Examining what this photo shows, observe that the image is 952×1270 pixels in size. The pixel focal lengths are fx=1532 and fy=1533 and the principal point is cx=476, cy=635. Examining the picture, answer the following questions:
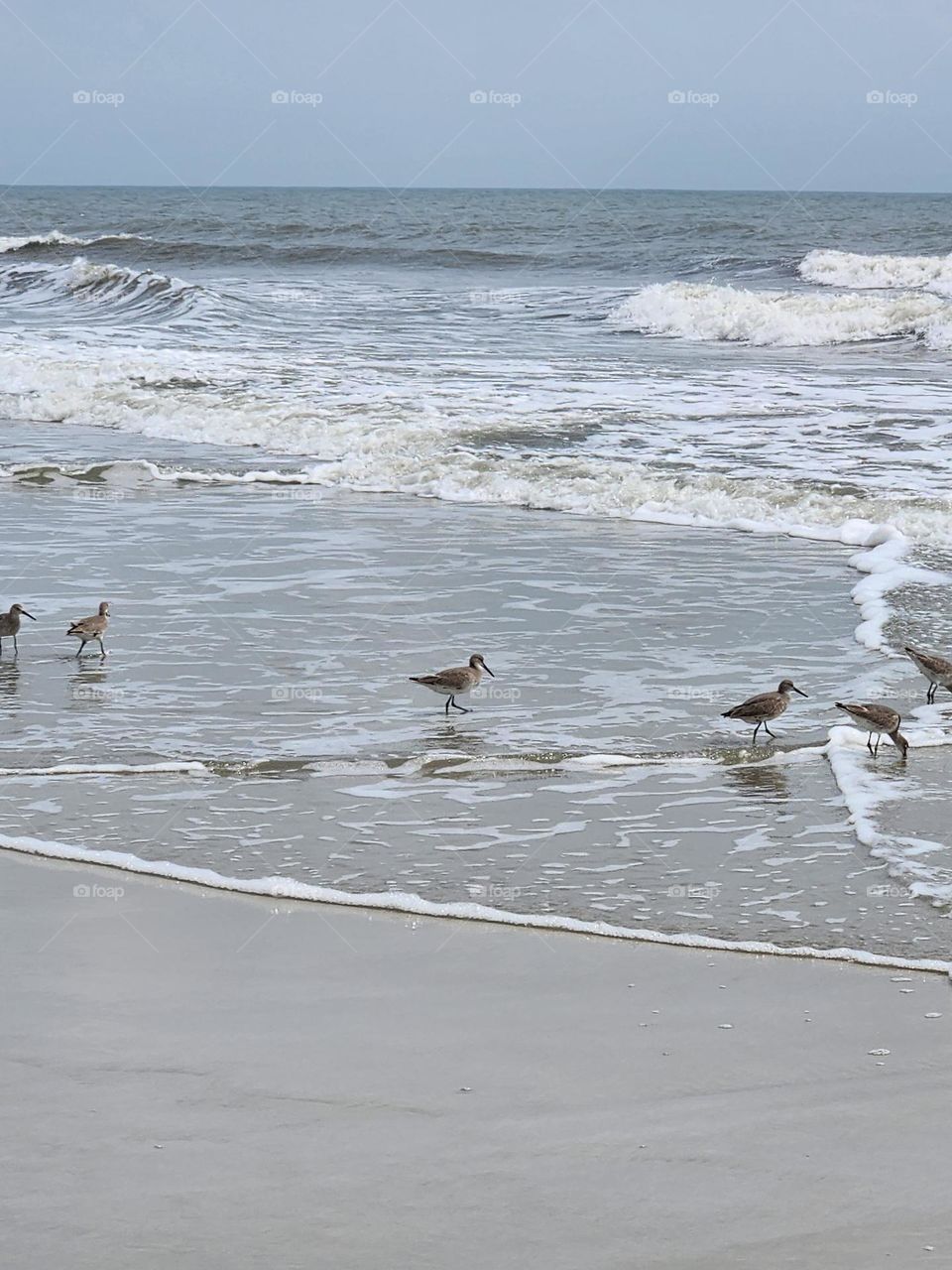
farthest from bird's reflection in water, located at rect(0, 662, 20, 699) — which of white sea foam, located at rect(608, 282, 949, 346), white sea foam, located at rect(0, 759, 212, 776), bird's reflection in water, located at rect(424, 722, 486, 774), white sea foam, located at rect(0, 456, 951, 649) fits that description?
white sea foam, located at rect(608, 282, 949, 346)

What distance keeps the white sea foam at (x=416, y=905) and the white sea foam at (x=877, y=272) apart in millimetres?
35695

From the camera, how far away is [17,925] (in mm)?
4898

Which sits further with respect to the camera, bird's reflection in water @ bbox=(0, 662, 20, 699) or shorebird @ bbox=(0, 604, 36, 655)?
shorebird @ bbox=(0, 604, 36, 655)

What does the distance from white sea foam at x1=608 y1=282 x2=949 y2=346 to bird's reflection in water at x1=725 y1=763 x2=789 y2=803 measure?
852 inches

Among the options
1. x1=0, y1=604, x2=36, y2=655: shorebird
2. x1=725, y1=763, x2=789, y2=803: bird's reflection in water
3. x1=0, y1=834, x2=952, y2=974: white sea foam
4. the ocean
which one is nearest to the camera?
x1=0, y1=834, x2=952, y2=974: white sea foam

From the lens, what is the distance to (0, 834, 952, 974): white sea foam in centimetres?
479

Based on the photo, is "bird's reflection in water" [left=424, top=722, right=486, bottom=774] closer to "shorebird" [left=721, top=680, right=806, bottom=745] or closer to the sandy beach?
"shorebird" [left=721, top=680, right=806, bottom=745]

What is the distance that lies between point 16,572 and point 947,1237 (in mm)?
8833

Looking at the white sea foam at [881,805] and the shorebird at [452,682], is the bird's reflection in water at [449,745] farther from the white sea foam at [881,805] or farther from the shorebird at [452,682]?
the white sea foam at [881,805]

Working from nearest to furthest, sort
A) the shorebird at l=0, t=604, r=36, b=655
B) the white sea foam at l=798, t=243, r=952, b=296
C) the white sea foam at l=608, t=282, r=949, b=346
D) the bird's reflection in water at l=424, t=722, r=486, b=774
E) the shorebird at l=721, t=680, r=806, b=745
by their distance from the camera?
the bird's reflection in water at l=424, t=722, r=486, b=774
the shorebird at l=721, t=680, r=806, b=745
the shorebird at l=0, t=604, r=36, b=655
the white sea foam at l=608, t=282, r=949, b=346
the white sea foam at l=798, t=243, r=952, b=296

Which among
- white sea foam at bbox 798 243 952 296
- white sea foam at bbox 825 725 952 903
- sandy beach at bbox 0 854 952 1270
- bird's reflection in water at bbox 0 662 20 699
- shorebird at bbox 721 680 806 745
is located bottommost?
sandy beach at bbox 0 854 952 1270

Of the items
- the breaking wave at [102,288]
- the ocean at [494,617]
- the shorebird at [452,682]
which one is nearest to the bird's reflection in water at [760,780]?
the ocean at [494,617]

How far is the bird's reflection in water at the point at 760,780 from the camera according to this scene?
6.50m

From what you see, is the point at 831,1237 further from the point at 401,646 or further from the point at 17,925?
the point at 401,646
